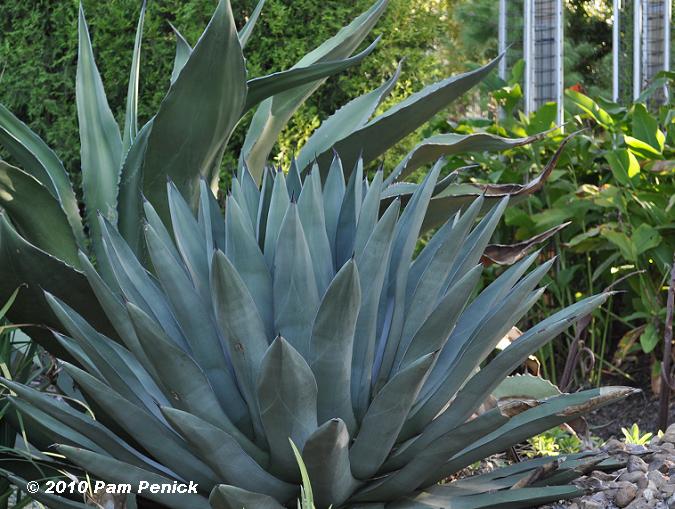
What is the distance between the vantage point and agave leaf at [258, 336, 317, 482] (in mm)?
1489

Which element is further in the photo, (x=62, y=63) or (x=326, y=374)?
(x=62, y=63)

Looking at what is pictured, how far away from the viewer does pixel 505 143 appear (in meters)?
2.39

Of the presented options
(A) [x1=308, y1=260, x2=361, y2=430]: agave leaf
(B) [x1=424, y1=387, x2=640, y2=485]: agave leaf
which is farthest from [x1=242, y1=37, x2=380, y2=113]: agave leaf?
(B) [x1=424, y1=387, x2=640, y2=485]: agave leaf

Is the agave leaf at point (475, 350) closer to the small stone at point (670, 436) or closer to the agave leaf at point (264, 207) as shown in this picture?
the agave leaf at point (264, 207)

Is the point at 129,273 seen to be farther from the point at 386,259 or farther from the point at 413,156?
the point at 413,156

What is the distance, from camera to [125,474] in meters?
1.66

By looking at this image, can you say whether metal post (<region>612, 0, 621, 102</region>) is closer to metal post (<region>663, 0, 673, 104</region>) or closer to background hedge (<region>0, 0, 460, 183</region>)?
metal post (<region>663, 0, 673, 104</region>)

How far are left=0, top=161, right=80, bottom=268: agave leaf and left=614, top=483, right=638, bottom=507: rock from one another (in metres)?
1.38

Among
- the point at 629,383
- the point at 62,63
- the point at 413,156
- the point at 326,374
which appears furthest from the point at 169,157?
the point at 62,63

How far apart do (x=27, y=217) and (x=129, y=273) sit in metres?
0.53

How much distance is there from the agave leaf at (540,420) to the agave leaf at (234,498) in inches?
12.7

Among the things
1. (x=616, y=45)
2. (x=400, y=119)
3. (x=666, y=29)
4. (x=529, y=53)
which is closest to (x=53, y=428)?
(x=400, y=119)

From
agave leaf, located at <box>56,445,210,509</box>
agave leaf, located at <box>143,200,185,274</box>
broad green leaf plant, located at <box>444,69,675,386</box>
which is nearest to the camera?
agave leaf, located at <box>56,445,210,509</box>

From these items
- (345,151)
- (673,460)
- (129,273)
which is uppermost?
(345,151)
